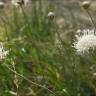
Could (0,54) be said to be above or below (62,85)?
above

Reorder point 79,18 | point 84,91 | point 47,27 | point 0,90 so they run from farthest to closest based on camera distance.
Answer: point 79,18
point 47,27
point 84,91
point 0,90

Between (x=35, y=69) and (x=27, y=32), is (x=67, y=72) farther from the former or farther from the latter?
(x=27, y=32)

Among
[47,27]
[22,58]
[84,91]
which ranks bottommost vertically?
[84,91]

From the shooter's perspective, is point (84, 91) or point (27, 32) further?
point (27, 32)

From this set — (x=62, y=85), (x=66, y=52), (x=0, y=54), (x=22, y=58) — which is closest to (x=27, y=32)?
(x=22, y=58)

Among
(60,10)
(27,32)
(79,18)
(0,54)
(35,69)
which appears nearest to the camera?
(0,54)

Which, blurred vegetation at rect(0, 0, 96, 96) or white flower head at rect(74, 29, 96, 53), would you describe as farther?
blurred vegetation at rect(0, 0, 96, 96)

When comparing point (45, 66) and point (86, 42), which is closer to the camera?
point (86, 42)

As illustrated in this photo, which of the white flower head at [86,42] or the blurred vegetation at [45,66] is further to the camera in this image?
the blurred vegetation at [45,66]

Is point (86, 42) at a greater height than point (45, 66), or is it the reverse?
point (86, 42)

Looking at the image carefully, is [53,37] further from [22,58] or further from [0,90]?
[0,90]
